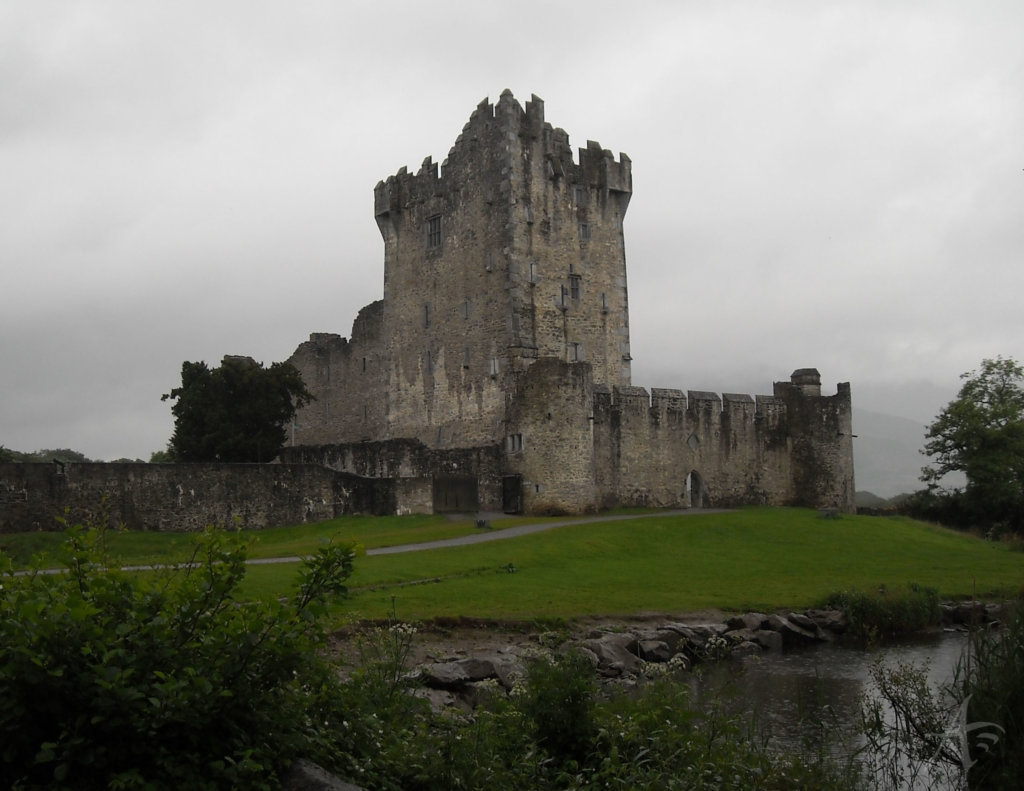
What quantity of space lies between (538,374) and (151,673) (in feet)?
111

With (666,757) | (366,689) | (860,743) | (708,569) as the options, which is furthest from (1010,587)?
(366,689)

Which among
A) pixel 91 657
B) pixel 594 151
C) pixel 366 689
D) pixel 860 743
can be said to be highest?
pixel 594 151

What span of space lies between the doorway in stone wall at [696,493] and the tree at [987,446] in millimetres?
11846

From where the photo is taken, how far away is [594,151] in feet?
163

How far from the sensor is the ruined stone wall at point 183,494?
3322 centimetres

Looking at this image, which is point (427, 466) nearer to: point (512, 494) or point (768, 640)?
point (512, 494)

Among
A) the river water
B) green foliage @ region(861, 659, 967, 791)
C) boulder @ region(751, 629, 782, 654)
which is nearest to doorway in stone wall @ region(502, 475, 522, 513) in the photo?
boulder @ region(751, 629, 782, 654)

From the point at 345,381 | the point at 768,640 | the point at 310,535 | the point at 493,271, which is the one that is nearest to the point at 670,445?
the point at 493,271

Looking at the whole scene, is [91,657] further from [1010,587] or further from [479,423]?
[479,423]

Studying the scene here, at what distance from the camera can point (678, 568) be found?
30.6m

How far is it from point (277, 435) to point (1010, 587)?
2974 cm

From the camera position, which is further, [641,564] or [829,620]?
[641,564]

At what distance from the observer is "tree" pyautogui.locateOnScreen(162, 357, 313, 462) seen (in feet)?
150

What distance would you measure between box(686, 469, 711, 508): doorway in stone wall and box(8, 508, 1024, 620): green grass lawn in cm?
388
